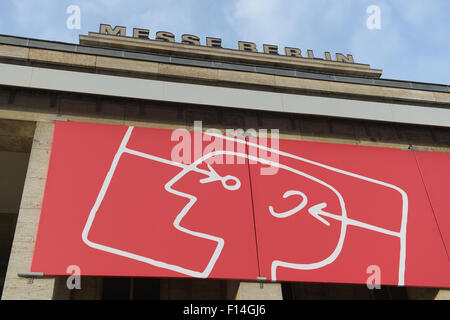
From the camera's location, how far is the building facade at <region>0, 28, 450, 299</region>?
13797mm

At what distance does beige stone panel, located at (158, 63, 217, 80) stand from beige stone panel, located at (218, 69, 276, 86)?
412 millimetres

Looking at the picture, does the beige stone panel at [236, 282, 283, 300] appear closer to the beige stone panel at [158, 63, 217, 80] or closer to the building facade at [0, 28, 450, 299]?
the building facade at [0, 28, 450, 299]

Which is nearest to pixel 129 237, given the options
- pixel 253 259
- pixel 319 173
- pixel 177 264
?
pixel 177 264

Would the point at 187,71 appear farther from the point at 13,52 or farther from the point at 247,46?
the point at 247,46

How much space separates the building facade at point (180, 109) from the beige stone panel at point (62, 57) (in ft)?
0.13

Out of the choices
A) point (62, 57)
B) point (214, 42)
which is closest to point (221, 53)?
point (214, 42)

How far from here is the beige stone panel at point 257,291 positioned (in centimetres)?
1212

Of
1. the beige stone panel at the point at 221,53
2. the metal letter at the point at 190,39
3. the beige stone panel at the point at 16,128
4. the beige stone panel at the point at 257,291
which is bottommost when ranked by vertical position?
the beige stone panel at the point at 257,291

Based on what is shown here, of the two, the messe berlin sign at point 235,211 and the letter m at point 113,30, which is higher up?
the letter m at point 113,30

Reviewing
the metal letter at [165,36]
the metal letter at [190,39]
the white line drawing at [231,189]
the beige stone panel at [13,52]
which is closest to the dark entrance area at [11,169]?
the beige stone panel at [13,52]

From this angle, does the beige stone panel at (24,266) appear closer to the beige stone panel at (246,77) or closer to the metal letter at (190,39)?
the beige stone panel at (246,77)

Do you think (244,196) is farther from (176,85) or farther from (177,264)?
(176,85)

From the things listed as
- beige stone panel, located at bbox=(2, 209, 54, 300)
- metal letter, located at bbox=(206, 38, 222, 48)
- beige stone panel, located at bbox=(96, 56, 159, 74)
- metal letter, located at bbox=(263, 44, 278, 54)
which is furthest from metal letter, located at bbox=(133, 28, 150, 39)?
beige stone panel, located at bbox=(2, 209, 54, 300)
